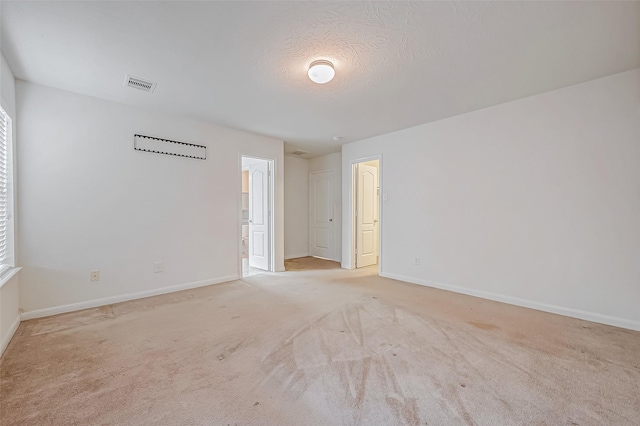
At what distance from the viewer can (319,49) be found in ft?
7.15

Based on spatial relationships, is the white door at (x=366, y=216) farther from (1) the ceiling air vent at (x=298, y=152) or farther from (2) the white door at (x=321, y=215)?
(1) the ceiling air vent at (x=298, y=152)

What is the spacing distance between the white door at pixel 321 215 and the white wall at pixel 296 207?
5.0 inches

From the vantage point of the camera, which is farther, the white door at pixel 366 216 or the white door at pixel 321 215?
the white door at pixel 321 215

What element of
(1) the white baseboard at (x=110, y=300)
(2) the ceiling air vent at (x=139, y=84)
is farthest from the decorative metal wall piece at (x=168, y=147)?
(1) the white baseboard at (x=110, y=300)

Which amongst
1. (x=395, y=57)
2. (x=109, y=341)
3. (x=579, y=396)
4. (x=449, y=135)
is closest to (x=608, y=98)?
(x=449, y=135)

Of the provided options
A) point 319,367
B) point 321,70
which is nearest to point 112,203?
point 321,70

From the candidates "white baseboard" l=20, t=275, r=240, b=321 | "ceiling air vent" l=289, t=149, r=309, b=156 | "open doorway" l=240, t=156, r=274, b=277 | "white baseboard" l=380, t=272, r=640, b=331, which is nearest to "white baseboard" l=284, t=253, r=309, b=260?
"open doorway" l=240, t=156, r=274, b=277

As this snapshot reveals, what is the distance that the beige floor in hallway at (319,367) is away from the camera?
1521 mm

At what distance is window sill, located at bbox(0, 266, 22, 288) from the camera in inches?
87.2

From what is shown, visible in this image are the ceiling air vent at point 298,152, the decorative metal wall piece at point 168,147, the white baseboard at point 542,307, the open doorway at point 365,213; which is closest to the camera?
the white baseboard at point 542,307

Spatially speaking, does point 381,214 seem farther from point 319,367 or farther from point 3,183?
point 3,183

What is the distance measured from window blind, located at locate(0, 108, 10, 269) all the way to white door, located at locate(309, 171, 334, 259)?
4849mm

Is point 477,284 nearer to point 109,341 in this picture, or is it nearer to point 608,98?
point 608,98

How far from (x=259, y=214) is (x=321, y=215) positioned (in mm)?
1714
